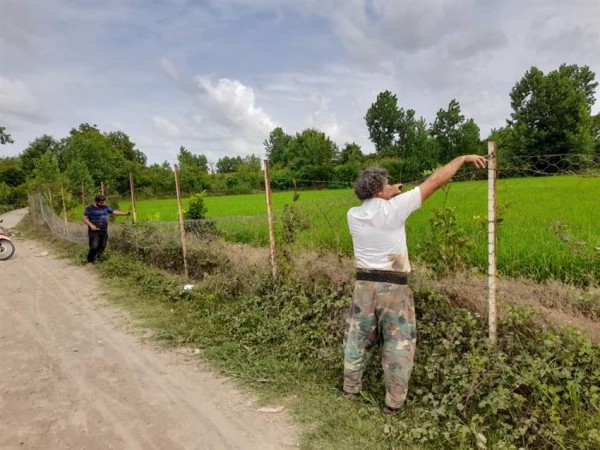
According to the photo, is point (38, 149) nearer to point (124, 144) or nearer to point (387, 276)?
point (124, 144)

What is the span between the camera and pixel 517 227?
15.8ft

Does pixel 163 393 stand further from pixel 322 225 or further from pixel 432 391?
pixel 322 225

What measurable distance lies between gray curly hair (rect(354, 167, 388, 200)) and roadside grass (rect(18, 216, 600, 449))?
3.56ft

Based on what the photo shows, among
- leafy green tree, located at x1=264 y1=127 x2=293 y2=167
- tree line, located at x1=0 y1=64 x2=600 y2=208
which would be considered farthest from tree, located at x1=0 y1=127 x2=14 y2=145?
leafy green tree, located at x1=264 y1=127 x2=293 y2=167

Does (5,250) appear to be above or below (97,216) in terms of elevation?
below

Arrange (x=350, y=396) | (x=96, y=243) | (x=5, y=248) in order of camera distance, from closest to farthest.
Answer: (x=350, y=396), (x=96, y=243), (x=5, y=248)

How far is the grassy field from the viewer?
148 inches

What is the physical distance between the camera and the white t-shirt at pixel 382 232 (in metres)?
2.63

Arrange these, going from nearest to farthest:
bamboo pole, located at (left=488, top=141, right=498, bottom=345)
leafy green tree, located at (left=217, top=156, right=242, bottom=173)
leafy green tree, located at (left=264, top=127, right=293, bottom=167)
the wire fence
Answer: bamboo pole, located at (left=488, top=141, right=498, bottom=345) → the wire fence → leafy green tree, located at (left=264, top=127, right=293, bottom=167) → leafy green tree, located at (left=217, top=156, right=242, bottom=173)

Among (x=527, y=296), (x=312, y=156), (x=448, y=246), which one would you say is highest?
(x=312, y=156)

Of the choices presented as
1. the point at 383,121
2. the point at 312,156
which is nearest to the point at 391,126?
the point at 383,121

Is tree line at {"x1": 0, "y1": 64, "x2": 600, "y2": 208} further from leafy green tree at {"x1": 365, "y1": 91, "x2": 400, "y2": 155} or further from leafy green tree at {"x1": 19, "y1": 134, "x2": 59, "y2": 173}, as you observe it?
leafy green tree at {"x1": 19, "y1": 134, "x2": 59, "y2": 173}

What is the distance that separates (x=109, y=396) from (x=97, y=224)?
5.87 metres

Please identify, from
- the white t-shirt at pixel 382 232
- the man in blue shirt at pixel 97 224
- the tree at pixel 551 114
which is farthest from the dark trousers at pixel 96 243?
the tree at pixel 551 114
